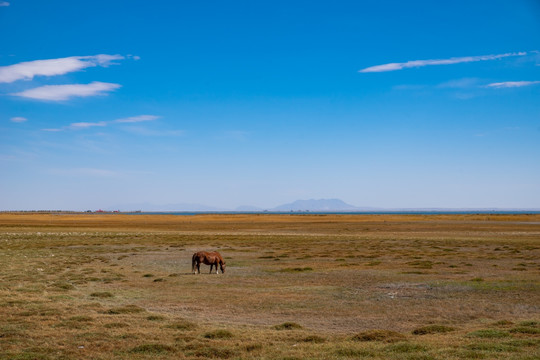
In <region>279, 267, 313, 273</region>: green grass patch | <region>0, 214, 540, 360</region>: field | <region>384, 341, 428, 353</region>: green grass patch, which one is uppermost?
<region>384, 341, 428, 353</region>: green grass patch

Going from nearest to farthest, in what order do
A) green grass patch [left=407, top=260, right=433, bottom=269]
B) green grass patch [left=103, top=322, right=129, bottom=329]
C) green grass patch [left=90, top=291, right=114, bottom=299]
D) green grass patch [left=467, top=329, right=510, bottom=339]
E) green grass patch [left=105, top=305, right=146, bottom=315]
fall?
green grass patch [left=467, top=329, right=510, bottom=339], green grass patch [left=103, top=322, right=129, bottom=329], green grass patch [left=105, top=305, right=146, bottom=315], green grass patch [left=90, top=291, right=114, bottom=299], green grass patch [left=407, top=260, right=433, bottom=269]

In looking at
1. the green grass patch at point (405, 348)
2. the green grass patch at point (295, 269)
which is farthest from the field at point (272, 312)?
the green grass patch at point (295, 269)

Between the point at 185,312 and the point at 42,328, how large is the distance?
16.3 ft

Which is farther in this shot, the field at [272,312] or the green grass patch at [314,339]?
the green grass patch at [314,339]

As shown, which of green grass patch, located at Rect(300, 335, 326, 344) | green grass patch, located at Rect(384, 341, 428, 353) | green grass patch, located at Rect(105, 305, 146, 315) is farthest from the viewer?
green grass patch, located at Rect(105, 305, 146, 315)

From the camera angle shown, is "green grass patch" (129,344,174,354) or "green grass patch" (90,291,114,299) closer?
"green grass patch" (129,344,174,354)

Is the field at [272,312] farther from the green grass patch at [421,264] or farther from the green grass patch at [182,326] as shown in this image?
the green grass patch at [421,264]

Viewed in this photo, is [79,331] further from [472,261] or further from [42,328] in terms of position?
[472,261]

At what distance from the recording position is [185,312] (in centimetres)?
1747

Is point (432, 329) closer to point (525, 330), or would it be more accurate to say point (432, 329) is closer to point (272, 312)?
point (525, 330)

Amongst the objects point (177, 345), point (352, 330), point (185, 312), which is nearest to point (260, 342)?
point (177, 345)

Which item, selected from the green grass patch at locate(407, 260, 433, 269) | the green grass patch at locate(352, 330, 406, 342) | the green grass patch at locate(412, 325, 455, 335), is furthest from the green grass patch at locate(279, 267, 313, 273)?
→ the green grass patch at locate(352, 330, 406, 342)

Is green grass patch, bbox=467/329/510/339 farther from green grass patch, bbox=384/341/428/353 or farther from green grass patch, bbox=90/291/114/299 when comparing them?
green grass patch, bbox=90/291/114/299

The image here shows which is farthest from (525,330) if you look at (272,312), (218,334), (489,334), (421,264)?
(421,264)
